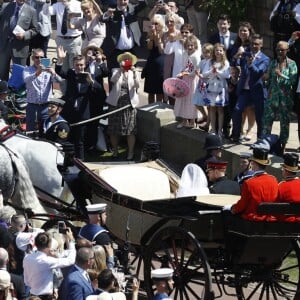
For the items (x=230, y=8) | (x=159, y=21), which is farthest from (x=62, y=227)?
(x=230, y=8)

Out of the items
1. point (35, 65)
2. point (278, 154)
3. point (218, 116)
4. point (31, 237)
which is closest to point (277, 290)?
point (31, 237)

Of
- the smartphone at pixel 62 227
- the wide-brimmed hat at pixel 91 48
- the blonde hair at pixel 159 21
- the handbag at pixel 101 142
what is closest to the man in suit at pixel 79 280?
the smartphone at pixel 62 227

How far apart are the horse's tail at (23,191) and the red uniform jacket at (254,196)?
287cm

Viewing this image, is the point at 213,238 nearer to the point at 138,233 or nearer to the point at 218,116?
the point at 138,233

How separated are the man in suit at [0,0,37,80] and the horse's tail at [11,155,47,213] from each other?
726 cm

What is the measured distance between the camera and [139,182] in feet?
47.6

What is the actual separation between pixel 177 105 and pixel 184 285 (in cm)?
560

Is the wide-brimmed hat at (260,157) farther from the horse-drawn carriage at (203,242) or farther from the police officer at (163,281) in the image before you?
the police officer at (163,281)

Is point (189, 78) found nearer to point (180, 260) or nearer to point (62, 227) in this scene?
point (62, 227)

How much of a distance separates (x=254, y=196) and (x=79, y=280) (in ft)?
6.51

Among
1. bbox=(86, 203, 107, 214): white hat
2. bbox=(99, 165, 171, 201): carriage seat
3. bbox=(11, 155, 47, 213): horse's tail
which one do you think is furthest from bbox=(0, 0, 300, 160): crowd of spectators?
bbox=(86, 203, 107, 214): white hat

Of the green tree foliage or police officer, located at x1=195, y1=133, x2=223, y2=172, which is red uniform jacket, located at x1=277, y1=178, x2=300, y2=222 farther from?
the green tree foliage

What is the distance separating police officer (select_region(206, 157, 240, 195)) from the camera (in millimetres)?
14102

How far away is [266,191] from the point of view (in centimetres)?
1303
